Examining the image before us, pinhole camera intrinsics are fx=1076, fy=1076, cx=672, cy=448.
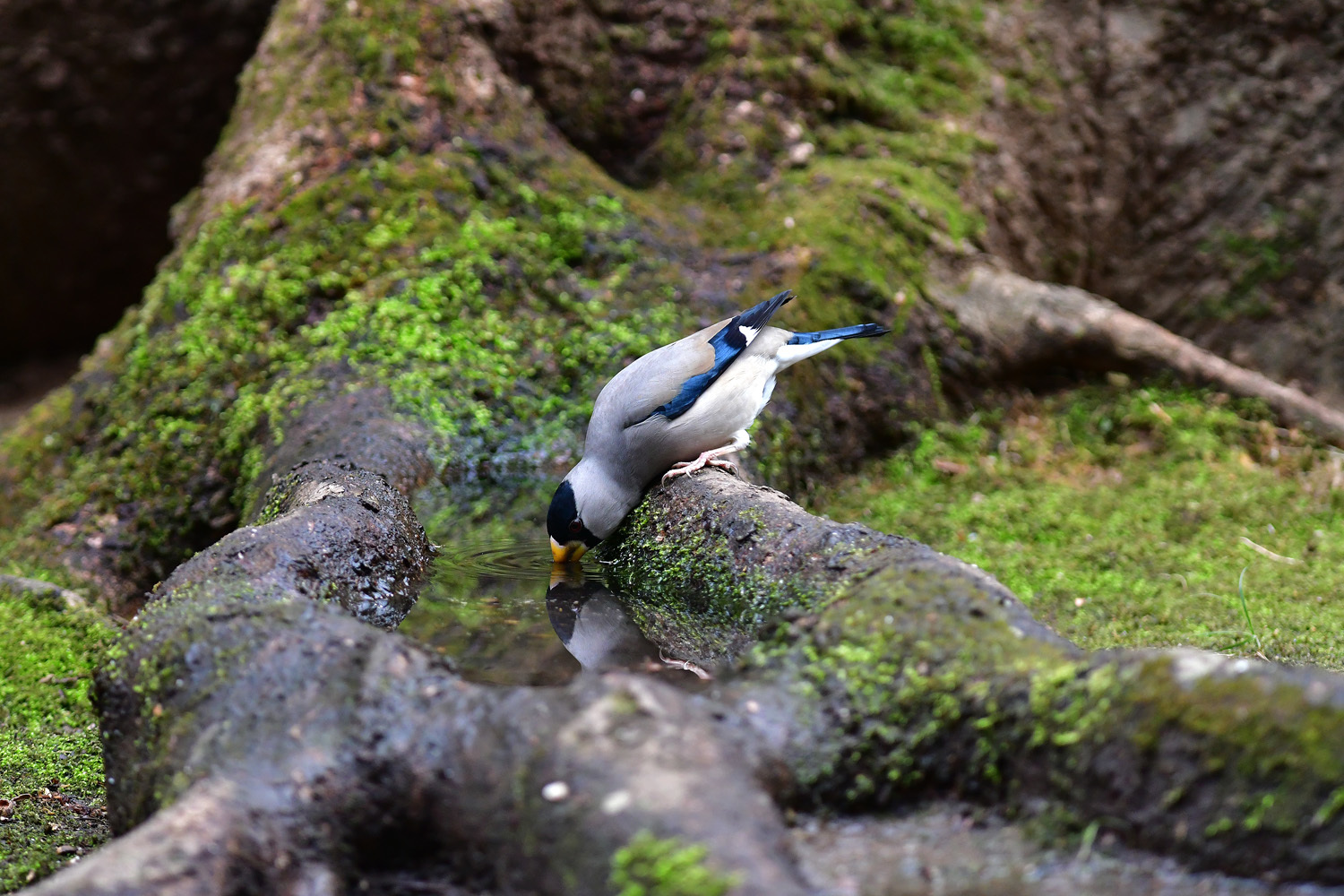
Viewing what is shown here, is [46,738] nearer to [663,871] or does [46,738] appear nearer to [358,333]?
[358,333]

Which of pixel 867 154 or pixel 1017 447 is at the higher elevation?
pixel 867 154

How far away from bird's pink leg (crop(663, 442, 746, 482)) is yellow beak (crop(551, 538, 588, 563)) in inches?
19.2

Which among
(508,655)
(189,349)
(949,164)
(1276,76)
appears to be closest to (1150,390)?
(949,164)

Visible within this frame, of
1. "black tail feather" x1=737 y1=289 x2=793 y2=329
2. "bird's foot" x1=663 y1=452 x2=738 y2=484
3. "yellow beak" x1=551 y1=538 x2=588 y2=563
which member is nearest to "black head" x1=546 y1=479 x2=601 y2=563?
"yellow beak" x1=551 y1=538 x2=588 y2=563

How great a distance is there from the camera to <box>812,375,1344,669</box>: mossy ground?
455cm

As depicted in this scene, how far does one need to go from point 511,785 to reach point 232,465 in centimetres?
391

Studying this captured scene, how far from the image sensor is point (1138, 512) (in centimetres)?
591

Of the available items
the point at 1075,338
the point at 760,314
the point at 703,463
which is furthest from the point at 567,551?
the point at 1075,338

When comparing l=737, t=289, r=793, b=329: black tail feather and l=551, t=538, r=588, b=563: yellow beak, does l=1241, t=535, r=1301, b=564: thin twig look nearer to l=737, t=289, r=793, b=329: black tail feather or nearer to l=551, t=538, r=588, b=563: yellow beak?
l=737, t=289, r=793, b=329: black tail feather

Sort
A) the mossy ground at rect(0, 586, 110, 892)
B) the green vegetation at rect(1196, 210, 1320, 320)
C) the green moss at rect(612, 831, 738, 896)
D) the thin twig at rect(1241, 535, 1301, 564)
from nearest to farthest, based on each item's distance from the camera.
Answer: the green moss at rect(612, 831, 738, 896), the mossy ground at rect(0, 586, 110, 892), the thin twig at rect(1241, 535, 1301, 564), the green vegetation at rect(1196, 210, 1320, 320)

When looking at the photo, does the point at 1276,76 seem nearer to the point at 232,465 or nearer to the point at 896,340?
the point at 896,340

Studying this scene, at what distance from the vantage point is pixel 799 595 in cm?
317

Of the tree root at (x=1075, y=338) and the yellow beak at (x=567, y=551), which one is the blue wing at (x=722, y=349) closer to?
the yellow beak at (x=567, y=551)

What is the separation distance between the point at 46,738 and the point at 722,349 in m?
3.10
